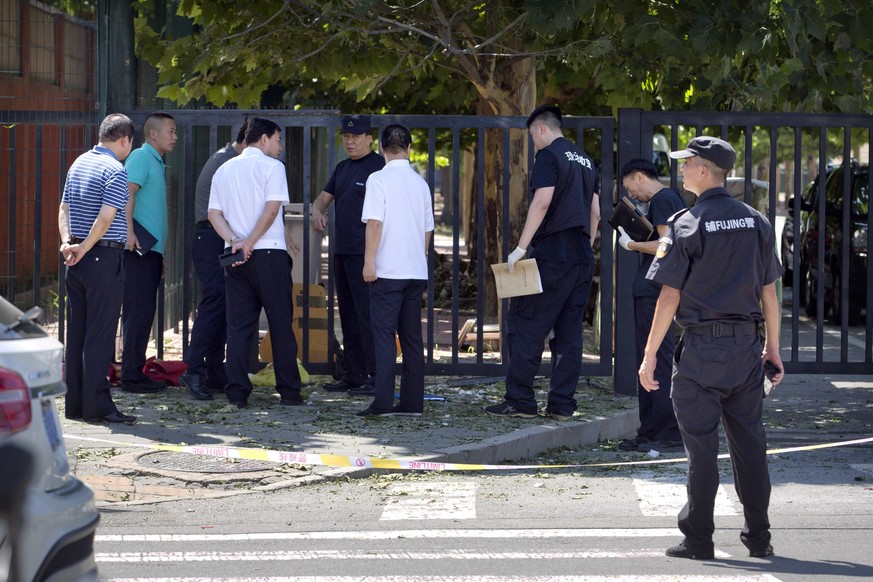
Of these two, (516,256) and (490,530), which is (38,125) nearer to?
(516,256)

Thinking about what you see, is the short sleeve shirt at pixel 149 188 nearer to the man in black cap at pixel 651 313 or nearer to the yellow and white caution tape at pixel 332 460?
the yellow and white caution tape at pixel 332 460

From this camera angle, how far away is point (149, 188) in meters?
9.62

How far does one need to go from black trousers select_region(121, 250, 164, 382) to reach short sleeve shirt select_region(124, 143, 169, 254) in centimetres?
15

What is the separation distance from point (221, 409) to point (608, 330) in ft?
9.74

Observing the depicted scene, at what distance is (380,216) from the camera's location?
8.65 metres

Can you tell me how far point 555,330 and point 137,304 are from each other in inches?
119

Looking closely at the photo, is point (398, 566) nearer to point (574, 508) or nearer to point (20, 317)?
point (574, 508)

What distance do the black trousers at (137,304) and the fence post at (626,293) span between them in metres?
3.36

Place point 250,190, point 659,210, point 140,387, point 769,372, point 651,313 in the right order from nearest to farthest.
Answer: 1. point 769,372
2. point 659,210
3. point 651,313
4. point 250,190
5. point 140,387

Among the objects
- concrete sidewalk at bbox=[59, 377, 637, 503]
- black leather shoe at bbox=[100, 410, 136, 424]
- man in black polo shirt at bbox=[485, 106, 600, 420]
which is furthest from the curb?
black leather shoe at bbox=[100, 410, 136, 424]

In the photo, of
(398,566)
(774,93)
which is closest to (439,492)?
(398,566)

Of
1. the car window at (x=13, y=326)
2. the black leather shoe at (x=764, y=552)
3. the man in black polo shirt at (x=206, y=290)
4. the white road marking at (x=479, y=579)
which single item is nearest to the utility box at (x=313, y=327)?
the man in black polo shirt at (x=206, y=290)

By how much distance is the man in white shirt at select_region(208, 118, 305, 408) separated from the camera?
8953mm

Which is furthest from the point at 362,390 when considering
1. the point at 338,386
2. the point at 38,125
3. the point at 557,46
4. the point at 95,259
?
the point at 557,46
